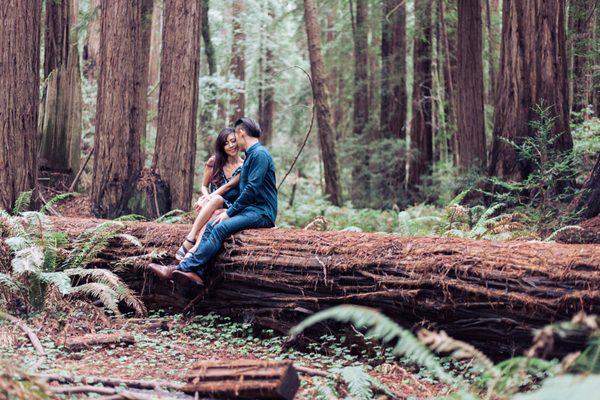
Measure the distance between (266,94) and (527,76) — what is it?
18.3m

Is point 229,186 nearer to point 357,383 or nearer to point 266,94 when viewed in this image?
point 357,383

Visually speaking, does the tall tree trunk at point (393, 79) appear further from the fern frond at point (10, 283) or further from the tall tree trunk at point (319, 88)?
the fern frond at point (10, 283)

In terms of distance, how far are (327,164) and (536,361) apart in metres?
15.7

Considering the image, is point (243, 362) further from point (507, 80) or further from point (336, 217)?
point (336, 217)

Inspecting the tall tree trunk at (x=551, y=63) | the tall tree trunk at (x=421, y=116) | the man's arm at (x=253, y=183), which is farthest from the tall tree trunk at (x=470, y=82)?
the man's arm at (x=253, y=183)

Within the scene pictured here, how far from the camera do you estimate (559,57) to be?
37.4 ft

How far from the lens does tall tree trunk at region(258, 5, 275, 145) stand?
27391 millimetres

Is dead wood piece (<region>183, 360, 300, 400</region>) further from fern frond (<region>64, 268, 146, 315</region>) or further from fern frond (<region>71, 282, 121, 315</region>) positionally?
fern frond (<region>64, 268, 146, 315</region>)

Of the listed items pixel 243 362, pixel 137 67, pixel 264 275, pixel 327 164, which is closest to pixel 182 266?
pixel 264 275

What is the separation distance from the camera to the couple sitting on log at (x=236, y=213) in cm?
725

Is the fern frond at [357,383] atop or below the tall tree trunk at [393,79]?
below

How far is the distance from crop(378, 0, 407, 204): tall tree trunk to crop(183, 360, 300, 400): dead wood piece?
1637cm

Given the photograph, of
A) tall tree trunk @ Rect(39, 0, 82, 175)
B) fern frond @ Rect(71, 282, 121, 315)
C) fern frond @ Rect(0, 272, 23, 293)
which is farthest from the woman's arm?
tall tree trunk @ Rect(39, 0, 82, 175)

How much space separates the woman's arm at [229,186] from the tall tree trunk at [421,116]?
12.4m
